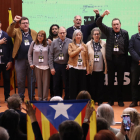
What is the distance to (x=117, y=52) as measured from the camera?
5.75m

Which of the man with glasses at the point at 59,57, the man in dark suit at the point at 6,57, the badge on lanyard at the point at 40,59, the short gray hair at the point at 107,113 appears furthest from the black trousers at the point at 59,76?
the short gray hair at the point at 107,113

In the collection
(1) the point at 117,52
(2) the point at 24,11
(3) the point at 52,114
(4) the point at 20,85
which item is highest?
(2) the point at 24,11

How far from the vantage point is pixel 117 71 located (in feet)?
19.4

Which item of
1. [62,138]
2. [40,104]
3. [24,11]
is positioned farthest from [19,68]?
[62,138]

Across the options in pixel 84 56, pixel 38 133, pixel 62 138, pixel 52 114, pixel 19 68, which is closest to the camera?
pixel 62 138

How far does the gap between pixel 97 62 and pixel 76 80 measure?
22.1 inches

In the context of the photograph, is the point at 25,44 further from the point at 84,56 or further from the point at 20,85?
the point at 84,56

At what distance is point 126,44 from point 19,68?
7.47 feet

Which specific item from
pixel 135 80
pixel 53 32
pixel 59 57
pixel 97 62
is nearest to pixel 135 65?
pixel 135 80

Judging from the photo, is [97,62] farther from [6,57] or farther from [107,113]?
[107,113]

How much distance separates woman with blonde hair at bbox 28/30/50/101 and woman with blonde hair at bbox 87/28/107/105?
895 millimetres

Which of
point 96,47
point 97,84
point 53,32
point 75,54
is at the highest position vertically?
point 53,32

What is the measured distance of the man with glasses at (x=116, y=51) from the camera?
5.75m

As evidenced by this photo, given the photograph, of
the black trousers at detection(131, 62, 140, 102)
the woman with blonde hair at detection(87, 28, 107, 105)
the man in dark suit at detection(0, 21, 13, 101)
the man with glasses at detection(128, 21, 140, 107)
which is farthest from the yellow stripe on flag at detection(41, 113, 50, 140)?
the man in dark suit at detection(0, 21, 13, 101)
